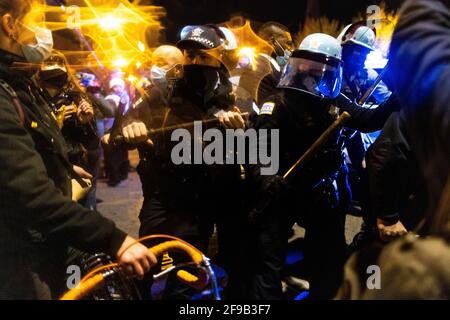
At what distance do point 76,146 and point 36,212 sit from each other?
199 cm

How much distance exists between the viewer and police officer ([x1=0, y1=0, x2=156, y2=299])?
1624 millimetres

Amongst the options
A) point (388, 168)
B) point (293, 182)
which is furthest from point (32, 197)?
point (388, 168)

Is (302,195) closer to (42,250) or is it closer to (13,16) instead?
(42,250)

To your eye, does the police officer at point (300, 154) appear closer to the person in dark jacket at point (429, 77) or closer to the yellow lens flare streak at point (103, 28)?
the person in dark jacket at point (429, 77)

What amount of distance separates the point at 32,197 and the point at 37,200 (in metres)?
0.02

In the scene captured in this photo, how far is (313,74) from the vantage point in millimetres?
3049

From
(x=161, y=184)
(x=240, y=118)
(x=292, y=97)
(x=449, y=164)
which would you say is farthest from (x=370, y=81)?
(x=449, y=164)

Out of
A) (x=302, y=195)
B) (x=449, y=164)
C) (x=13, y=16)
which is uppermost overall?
(x=13, y=16)

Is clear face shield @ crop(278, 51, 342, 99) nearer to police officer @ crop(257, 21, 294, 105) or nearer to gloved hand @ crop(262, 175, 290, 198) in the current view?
gloved hand @ crop(262, 175, 290, 198)

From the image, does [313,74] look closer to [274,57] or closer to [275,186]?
[275,186]

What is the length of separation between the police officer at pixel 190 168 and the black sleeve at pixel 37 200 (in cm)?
128

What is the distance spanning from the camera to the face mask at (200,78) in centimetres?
313

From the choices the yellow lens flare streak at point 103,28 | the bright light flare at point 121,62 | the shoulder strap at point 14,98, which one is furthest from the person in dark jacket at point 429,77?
the yellow lens flare streak at point 103,28

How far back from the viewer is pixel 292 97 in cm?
302
